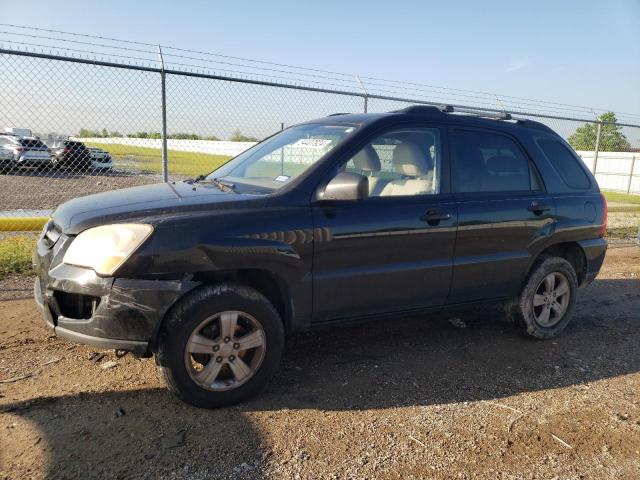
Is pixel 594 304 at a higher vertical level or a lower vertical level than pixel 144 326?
lower

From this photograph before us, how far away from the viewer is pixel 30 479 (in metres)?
2.47

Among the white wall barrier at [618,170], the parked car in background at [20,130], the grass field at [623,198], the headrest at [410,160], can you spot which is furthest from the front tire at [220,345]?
the white wall barrier at [618,170]

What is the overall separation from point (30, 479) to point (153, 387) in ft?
3.28

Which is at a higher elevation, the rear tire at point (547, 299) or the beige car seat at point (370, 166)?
the beige car seat at point (370, 166)

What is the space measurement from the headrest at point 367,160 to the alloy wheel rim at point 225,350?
1.34m

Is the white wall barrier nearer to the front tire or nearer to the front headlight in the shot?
the front tire

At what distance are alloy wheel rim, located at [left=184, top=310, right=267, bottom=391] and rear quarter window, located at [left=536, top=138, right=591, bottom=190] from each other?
3086 millimetres

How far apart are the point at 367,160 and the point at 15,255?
14.5 ft

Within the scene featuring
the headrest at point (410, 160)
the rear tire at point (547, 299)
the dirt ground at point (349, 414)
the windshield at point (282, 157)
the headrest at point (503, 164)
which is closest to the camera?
the dirt ground at point (349, 414)

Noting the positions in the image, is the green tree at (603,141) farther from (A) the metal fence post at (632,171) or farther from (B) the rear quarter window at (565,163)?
(B) the rear quarter window at (565,163)

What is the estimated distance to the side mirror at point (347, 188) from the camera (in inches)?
130

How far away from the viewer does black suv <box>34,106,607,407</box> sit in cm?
298

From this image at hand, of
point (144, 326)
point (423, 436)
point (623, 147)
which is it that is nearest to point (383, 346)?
point (423, 436)

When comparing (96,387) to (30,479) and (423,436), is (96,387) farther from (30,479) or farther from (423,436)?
(423,436)
